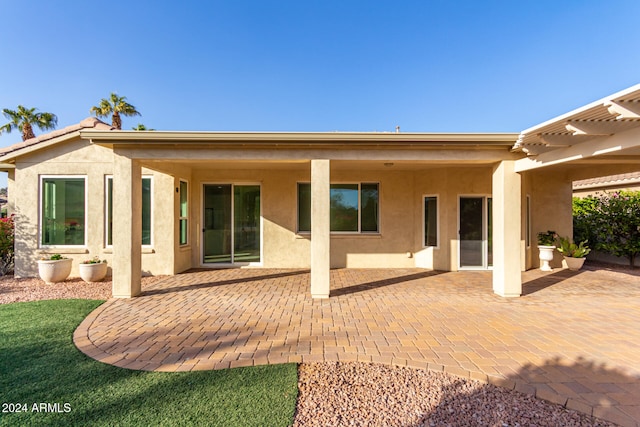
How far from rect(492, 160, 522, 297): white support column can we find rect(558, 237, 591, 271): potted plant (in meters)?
4.78

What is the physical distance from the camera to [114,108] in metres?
18.9

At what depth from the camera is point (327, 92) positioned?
1845 cm

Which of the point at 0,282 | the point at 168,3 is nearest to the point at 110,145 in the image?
the point at 0,282

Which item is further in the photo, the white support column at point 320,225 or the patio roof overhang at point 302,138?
the white support column at point 320,225

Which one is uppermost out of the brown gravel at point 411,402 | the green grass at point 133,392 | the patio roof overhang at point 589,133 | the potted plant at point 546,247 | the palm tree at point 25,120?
the palm tree at point 25,120

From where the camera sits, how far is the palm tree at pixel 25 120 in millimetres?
18703

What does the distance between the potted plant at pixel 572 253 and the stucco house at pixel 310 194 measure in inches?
17.7

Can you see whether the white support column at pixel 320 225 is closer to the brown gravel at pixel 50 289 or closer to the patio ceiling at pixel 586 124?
the patio ceiling at pixel 586 124

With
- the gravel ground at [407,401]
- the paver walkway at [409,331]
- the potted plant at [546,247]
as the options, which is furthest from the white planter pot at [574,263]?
the gravel ground at [407,401]

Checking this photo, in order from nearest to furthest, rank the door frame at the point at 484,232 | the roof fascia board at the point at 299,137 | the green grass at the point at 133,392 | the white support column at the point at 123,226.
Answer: the green grass at the point at 133,392 < the roof fascia board at the point at 299,137 < the white support column at the point at 123,226 < the door frame at the point at 484,232

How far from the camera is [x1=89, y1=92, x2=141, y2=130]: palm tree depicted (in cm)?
1872

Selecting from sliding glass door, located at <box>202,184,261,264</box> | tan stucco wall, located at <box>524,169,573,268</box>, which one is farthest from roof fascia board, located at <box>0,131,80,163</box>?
tan stucco wall, located at <box>524,169,573,268</box>

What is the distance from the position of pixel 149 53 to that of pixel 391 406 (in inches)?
593

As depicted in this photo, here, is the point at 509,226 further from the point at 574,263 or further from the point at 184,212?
the point at 184,212
